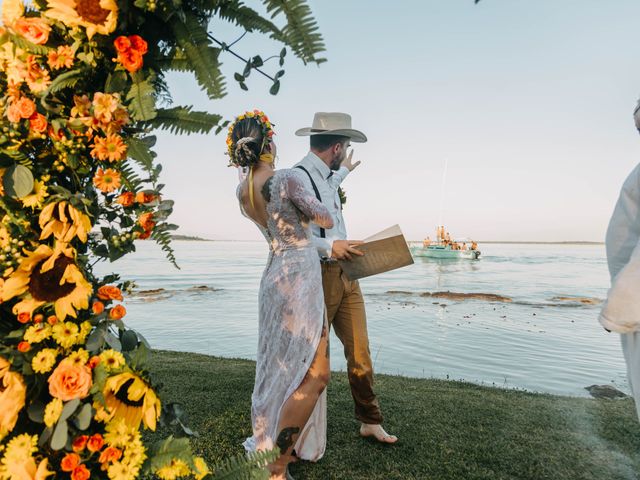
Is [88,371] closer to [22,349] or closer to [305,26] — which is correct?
[22,349]

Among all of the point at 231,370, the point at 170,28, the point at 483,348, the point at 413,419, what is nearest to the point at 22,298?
the point at 170,28

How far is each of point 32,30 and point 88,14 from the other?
165mm

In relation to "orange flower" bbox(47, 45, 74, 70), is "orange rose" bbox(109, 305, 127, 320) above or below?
below

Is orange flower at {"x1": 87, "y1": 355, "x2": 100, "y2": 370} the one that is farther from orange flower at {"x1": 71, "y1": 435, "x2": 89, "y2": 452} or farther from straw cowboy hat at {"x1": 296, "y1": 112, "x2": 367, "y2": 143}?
straw cowboy hat at {"x1": 296, "y1": 112, "x2": 367, "y2": 143}

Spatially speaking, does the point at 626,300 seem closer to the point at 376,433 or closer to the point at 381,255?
the point at 381,255

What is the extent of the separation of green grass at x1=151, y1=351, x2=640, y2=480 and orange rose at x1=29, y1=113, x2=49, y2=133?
2.80 m

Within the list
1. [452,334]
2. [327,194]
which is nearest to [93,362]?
[327,194]

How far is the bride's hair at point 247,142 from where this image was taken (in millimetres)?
2688

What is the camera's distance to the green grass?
125 inches

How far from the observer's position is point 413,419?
4156 millimetres

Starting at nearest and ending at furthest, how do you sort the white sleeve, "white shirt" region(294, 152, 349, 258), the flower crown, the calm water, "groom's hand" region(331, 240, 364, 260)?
the white sleeve, the flower crown, "groom's hand" region(331, 240, 364, 260), "white shirt" region(294, 152, 349, 258), the calm water

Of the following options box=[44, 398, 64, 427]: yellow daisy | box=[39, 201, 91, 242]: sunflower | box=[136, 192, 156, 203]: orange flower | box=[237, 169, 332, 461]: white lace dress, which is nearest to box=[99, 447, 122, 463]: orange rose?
box=[44, 398, 64, 427]: yellow daisy

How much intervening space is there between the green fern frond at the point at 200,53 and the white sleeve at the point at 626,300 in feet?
5.45

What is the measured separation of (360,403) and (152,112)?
309 centimetres
